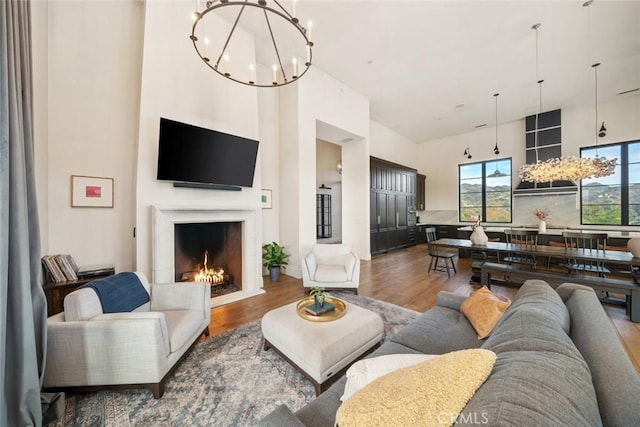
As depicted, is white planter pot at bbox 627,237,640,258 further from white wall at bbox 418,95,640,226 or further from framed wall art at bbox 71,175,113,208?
framed wall art at bbox 71,175,113,208

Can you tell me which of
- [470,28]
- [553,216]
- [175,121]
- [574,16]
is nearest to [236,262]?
[175,121]

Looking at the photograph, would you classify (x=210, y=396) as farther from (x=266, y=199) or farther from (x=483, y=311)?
(x=266, y=199)

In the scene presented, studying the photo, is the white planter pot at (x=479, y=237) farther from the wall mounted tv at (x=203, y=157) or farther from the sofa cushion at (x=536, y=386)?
the wall mounted tv at (x=203, y=157)

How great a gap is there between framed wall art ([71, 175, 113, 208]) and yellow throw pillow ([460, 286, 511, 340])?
13.0 ft

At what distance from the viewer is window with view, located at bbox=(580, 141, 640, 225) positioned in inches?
226

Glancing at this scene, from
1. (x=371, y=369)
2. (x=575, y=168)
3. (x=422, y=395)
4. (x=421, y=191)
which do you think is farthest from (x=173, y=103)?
(x=421, y=191)

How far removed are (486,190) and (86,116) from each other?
9.89 meters

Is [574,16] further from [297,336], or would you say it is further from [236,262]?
[236,262]

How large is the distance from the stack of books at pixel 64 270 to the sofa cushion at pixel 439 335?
3.16 metres

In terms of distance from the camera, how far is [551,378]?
618 millimetres

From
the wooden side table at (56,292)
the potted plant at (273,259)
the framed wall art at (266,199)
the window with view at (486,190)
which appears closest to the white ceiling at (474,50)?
the window with view at (486,190)

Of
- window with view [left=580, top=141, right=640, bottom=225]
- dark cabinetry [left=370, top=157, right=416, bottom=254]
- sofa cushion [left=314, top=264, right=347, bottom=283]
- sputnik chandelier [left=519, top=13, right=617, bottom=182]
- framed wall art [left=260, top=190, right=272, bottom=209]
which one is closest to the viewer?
sofa cushion [left=314, top=264, right=347, bottom=283]

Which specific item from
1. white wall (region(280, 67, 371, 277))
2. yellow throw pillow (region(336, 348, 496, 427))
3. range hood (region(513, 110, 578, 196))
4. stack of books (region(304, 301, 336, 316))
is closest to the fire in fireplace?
white wall (region(280, 67, 371, 277))

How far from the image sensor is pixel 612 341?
0.86 meters
